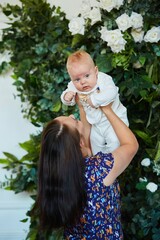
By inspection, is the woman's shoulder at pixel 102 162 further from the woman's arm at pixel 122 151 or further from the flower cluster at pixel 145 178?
the flower cluster at pixel 145 178

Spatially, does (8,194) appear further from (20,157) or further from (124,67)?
(124,67)

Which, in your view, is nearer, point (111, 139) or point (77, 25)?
point (111, 139)

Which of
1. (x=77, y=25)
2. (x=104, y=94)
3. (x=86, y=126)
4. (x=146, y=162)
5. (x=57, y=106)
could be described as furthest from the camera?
(x=57, y=106)

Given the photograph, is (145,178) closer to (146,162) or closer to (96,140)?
(146,162)

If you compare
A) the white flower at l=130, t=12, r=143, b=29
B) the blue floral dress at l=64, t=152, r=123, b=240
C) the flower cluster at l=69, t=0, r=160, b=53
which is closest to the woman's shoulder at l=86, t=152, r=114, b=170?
the blue floral dress at l=64, t=152, r=123, b=240

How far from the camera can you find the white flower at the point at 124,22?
2396mm

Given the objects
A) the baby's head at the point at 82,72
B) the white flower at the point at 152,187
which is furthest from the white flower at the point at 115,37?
the white flower at the point at 152,187

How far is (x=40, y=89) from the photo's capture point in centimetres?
293

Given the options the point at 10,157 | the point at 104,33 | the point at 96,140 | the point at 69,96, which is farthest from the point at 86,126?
the point at 10,157

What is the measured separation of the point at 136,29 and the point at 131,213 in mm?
1111

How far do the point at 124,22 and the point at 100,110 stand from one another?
0.75 m

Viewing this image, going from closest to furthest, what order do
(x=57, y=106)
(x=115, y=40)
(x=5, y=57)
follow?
(x=115, y=40) < (x=57, y=106) < (x=5, y=57)

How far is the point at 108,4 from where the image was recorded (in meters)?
Result: 2.46

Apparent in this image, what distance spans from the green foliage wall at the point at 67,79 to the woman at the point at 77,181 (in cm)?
86
